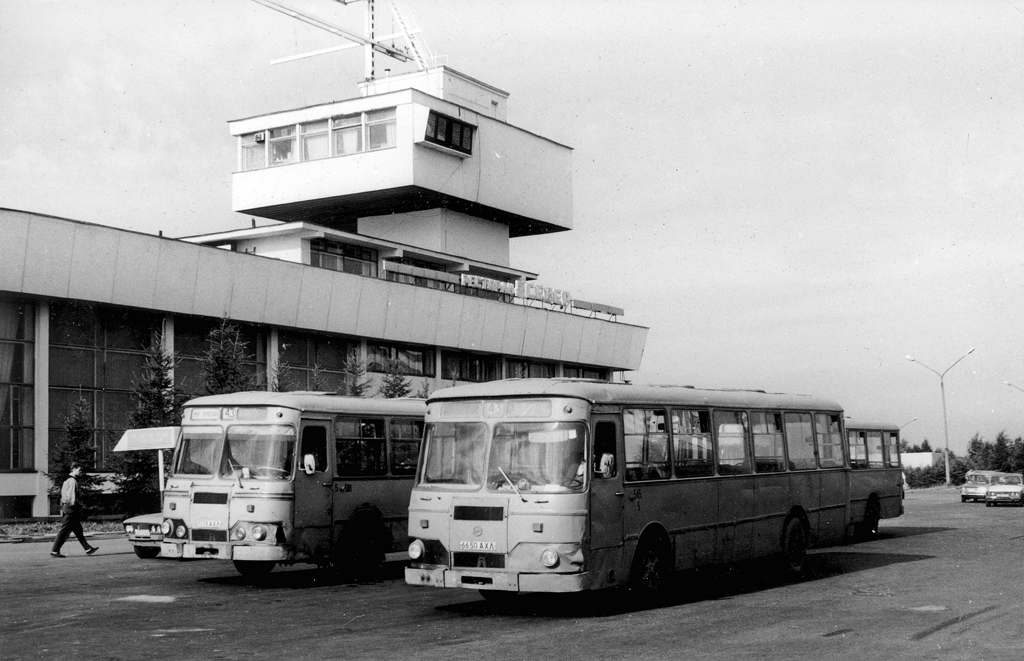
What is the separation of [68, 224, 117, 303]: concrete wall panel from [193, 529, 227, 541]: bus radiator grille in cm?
2385

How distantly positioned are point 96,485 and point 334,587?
22984mm

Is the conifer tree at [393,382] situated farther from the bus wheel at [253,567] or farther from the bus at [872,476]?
the bus wheel at [253,567]

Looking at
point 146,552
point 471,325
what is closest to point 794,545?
point 146,552

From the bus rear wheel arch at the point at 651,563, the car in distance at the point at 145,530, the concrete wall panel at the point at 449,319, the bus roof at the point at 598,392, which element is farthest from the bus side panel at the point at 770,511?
the concrete wall panel at the point at 449,319

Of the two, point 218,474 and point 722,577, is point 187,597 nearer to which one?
point 218,474

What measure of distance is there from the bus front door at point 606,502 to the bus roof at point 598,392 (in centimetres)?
31

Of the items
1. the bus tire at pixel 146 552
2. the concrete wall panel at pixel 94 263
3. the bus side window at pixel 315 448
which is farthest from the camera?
the concrete wall panel at pixel 94 263

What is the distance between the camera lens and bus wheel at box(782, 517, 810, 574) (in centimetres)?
1745

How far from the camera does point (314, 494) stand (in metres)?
17.0

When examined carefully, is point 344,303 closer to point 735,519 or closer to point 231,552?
point 231,552

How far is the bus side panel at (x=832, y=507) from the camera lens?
61.5 ft

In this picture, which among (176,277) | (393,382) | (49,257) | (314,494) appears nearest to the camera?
(314,494)

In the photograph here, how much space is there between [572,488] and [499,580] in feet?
4.21

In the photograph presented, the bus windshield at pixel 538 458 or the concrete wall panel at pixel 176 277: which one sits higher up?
the concrete wall panel at pixel 176 277
